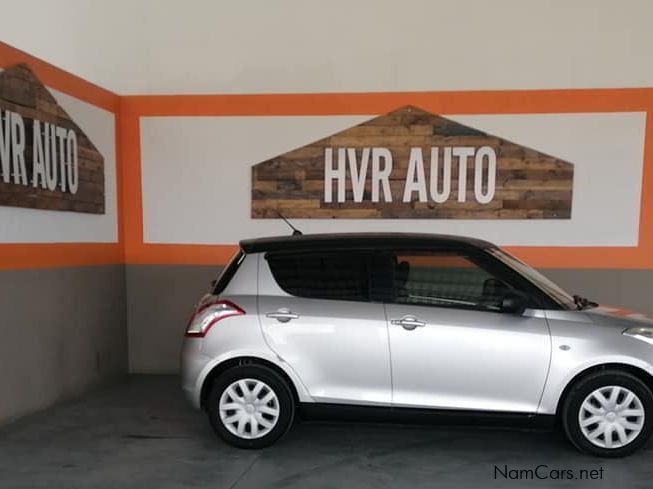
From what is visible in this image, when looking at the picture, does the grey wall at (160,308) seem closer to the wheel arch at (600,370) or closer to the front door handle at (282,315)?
the front door handle at (282,315)

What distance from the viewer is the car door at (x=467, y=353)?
364cm

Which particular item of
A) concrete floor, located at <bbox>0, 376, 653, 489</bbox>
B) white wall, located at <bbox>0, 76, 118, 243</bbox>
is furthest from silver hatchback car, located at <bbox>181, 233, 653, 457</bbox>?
white wall, located at <bbox>0, 76, 118, 243</bbox>

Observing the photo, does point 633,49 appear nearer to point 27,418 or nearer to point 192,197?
point 192,197

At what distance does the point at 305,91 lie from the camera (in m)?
5.79

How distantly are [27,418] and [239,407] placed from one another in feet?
6.82

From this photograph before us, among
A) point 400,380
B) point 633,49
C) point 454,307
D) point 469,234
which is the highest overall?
point 633,49

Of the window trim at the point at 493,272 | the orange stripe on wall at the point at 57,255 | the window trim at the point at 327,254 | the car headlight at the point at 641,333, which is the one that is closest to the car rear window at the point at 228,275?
the window trim at the point at 327,254

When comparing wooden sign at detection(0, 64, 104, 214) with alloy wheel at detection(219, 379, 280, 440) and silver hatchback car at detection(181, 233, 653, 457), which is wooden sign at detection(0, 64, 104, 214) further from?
alloy wheel at detection(219, 379, 280, 440)

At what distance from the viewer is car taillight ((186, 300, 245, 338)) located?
383cm

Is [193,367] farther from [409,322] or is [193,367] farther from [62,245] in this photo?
[62,245]

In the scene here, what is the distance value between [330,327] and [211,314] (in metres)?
0.86

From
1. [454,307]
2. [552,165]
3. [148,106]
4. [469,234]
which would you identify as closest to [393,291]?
[454,307]

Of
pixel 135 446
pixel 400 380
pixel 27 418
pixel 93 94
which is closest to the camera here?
pixel 400 380

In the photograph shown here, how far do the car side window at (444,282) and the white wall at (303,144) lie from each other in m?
1.87
